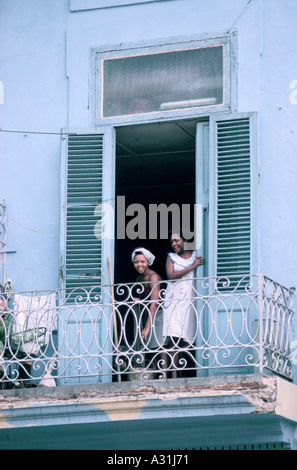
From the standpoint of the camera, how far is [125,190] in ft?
43.0

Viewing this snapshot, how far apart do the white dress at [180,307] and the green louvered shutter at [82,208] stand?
27.5 inches

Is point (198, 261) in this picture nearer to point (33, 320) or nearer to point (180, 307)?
point (180, 307)

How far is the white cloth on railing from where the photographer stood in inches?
389

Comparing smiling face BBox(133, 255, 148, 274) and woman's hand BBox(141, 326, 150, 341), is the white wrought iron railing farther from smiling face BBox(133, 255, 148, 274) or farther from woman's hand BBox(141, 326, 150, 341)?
smiling face BBox(133, 255, 148, 274)

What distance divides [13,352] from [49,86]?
2642 mm

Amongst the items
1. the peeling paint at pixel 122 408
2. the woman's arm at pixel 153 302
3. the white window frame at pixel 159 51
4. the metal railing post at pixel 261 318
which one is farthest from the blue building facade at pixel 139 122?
the peeling paint at pixel 122 408

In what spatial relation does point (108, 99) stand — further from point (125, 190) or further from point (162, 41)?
point (125, 190)

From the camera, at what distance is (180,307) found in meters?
10.1

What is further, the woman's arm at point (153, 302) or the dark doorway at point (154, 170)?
the dark doorway at point (154, 170)

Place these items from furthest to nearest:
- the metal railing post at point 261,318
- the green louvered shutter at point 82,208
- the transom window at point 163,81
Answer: the transom window at point 163,81 → the green louvered shutter at point 82,208 → the metal railing post at point 261,318

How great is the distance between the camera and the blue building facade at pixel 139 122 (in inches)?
399

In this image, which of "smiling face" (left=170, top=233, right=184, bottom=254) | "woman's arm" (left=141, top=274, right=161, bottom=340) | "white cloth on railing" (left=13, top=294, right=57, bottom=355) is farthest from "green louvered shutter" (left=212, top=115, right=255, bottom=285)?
"white cloth on railing" (left=13, top=294, right=57, bottom=355)

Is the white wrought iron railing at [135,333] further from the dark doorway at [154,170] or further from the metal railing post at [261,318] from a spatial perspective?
the dark doorway at [154,170]
